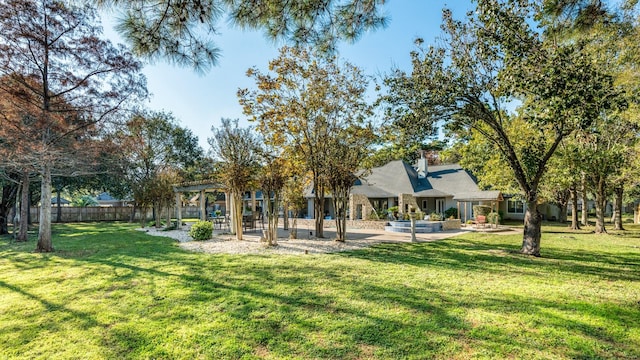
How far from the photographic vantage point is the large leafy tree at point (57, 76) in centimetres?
899

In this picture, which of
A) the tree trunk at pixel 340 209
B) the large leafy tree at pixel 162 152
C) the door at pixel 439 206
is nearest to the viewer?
the tree trunk at pixel 340 209

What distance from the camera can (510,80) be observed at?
22.6ft

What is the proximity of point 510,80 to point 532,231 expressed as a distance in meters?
5.07

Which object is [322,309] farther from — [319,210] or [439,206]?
[439,206]

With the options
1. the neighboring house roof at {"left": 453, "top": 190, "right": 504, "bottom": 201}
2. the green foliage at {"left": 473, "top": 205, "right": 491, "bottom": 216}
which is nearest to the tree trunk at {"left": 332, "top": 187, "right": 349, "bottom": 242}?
the neighboring house roof at {"left": 453, "top": 190, "right": 504, "bottom": 201}

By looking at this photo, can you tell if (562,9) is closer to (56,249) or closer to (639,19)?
(639,19)

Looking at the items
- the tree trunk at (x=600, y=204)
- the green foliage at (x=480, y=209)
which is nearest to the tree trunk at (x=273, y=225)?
the green foliage at (x=480, y=209)

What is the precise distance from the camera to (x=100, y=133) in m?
11.6

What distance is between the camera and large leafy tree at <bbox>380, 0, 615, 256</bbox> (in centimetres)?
618

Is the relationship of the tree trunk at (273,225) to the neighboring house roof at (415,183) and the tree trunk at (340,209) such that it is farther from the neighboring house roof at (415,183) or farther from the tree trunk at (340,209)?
the neighboring house roof at (415,183)

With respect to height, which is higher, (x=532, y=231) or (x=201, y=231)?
(x=532, y=231)

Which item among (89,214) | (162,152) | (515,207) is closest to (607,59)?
(515,207)

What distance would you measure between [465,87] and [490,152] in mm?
3798

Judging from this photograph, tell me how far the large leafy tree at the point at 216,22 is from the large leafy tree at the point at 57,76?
19.7 ft
